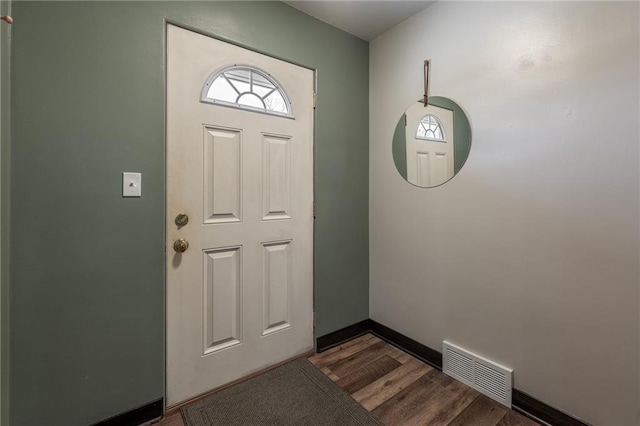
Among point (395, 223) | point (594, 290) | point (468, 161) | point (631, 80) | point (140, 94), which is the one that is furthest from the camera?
point (395, 223)

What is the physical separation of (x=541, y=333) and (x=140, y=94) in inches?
89.6

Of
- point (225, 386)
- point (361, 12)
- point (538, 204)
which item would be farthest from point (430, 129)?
point (225, 386)

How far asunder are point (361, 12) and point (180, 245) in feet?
6.13

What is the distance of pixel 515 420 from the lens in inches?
51.9

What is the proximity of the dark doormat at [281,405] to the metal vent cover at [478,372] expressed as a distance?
0.63 meters

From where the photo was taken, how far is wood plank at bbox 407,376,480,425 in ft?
4.35

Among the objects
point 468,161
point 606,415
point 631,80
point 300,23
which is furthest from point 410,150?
point 606,415

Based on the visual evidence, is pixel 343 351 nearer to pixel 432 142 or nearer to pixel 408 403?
pixel 408 403

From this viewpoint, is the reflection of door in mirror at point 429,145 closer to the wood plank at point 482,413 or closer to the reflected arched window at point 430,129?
the reflected arched window at point 430,129

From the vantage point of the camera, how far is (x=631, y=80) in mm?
1061

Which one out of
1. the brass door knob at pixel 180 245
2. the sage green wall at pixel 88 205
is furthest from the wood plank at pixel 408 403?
the brass door knob at pixel 180 245

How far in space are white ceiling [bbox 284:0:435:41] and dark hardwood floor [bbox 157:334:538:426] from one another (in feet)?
7.70

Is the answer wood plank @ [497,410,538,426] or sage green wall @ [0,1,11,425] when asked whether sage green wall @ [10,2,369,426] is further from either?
wood plank @ [497,410,538,426]

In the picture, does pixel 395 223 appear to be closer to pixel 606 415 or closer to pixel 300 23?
pixel 606 415
